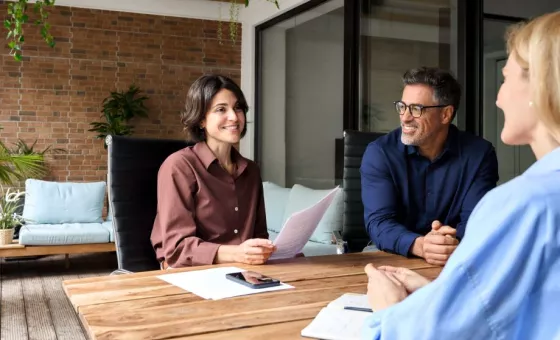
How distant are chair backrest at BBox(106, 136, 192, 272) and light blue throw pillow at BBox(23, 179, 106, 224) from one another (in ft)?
14.3

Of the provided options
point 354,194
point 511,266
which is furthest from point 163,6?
point 511,266

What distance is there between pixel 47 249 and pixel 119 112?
219cm

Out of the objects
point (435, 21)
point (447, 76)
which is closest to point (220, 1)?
point (435, 21)

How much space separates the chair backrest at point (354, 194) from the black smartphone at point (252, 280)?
4.07 feet

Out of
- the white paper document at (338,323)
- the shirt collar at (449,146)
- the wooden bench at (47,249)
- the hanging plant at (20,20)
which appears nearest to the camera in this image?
the white paper document at (338,323)

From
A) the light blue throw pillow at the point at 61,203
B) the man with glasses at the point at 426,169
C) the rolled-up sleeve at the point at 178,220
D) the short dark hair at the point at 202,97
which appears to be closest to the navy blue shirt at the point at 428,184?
the man with glasses at the point at 426,169

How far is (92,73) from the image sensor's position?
7.19m

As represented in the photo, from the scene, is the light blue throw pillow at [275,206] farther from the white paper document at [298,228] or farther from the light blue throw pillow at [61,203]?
the white paper document at [298,228]

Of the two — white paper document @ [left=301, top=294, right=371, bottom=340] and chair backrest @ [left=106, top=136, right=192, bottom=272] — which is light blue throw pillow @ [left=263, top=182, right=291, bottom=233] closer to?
chair backrest @ [left=106, top=136, right=192, bottom=272]

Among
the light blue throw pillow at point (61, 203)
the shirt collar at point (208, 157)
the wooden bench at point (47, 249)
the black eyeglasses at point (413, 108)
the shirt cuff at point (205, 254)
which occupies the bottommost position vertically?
the wooden bench at point (47, 249)

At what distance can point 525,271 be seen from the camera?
670mm

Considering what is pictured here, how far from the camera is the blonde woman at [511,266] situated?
2.18ft

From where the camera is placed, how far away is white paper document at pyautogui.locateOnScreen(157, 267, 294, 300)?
1.33 meters

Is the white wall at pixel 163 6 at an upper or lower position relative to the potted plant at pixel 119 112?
upper
